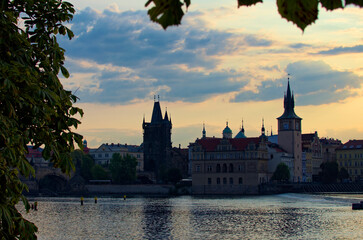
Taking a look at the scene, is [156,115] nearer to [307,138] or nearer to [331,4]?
[307,138]

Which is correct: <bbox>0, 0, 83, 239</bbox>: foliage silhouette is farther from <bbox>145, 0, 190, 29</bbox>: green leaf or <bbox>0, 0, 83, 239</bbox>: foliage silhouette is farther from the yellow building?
the yellow building

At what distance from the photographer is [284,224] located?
56094 millimetres

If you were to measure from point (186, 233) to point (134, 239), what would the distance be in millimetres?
5861

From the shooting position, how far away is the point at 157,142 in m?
168

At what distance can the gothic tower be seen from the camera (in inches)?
6531

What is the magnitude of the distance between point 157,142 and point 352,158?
2158 inches

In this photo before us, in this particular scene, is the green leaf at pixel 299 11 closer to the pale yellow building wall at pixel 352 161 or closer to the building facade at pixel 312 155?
the building facade at pixel 312 155

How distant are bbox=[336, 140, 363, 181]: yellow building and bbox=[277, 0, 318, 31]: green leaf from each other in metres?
166

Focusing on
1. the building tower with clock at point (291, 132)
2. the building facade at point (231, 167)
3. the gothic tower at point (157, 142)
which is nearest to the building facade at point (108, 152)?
the gothic tower at point (157, 142)

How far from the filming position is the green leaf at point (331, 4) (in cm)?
304

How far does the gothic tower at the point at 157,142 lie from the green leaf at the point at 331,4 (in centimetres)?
16038

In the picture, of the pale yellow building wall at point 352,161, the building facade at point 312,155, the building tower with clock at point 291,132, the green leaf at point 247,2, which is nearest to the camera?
the green leaf at point 247,2

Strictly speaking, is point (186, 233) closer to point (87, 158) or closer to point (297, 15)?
point (297, 15)

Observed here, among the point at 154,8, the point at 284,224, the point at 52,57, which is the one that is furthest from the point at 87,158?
the point at 154,8
